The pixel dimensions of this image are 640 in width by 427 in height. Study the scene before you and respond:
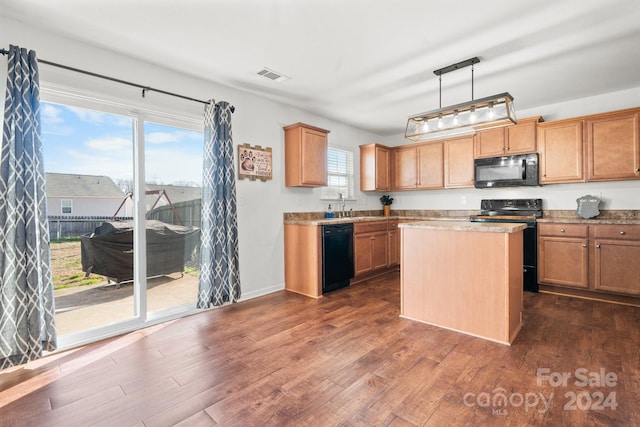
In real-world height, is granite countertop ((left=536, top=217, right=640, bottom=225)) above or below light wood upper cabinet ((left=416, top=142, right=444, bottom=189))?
below

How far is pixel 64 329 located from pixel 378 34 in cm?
365

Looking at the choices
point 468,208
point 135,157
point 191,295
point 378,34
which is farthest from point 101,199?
point 468,208

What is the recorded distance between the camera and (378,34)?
8.43ft

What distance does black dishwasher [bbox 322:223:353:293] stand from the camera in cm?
401

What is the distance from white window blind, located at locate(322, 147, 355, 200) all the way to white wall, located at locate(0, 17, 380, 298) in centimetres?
21

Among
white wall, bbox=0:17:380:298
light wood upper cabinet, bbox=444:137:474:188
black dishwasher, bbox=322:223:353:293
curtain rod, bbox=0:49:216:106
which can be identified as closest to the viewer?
curtain rod, bbox=0:49:216:106

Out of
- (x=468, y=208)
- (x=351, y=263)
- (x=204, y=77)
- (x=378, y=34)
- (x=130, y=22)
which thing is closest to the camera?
(x=130, y=22)

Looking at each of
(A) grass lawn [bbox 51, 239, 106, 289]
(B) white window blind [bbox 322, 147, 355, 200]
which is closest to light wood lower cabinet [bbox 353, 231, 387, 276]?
(B) white window blind [bbox 322, 147, 355, 200]

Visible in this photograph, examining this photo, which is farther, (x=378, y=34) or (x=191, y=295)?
(x=191, y=295)

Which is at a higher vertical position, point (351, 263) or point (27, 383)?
point (351, 263)

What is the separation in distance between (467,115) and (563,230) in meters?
2.29

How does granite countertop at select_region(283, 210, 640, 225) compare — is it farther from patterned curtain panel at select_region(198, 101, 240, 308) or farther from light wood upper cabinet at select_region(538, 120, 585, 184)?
patterned curtain panel at select_region(198, 101, 240, 308)

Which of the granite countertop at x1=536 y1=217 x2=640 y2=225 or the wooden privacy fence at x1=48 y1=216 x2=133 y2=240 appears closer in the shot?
the wooden privacy fence at x1=48 y1=216 x2=133 y2=240

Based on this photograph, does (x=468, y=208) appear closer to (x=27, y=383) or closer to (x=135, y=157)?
(x=135, y=157)
